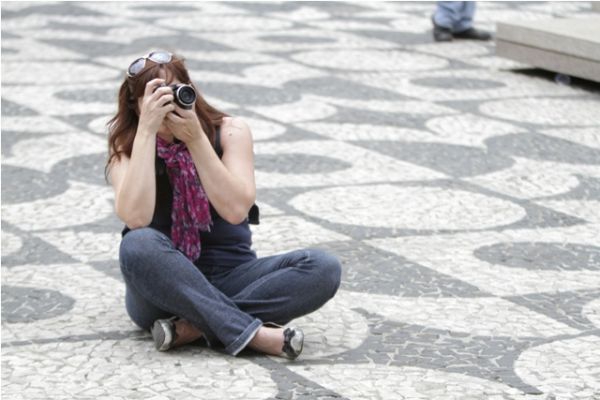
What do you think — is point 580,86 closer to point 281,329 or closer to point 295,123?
point 295,123

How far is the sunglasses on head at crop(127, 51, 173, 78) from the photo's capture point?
4035mm

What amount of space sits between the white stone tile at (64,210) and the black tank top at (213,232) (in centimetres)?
138

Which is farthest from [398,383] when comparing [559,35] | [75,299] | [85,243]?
[559,35]

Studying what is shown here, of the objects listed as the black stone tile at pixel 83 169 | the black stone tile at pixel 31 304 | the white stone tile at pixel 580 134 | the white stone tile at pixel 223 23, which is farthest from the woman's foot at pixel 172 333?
the white stone tile at pixel 223 23

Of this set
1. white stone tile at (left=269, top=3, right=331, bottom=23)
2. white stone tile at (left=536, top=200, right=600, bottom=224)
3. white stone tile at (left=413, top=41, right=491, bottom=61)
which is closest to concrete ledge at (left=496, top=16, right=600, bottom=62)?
white stone tile at (left=413, top=41, right=491, bottom=61)

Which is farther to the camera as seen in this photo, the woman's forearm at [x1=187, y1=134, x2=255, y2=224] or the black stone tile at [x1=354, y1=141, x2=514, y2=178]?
the black stone tile at [x1=354, y1=141, x2=514, y2=178]

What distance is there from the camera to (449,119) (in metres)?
7.74

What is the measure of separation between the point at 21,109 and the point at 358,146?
2022 mm

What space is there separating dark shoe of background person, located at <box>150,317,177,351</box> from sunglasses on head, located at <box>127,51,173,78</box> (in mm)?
697

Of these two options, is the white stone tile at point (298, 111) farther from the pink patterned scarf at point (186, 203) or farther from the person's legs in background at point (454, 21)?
the pink patterned scarf at point (186, 203)

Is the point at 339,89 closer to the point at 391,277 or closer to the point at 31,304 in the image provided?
the point at 391,277

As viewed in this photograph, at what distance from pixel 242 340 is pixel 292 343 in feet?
0.46

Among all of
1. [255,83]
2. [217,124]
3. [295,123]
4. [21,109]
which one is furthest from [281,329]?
[255,83]

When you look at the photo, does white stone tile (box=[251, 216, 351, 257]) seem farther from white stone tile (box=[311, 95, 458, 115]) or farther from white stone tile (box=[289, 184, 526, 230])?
white stone tile (box=[311, 95, 458, 115])
